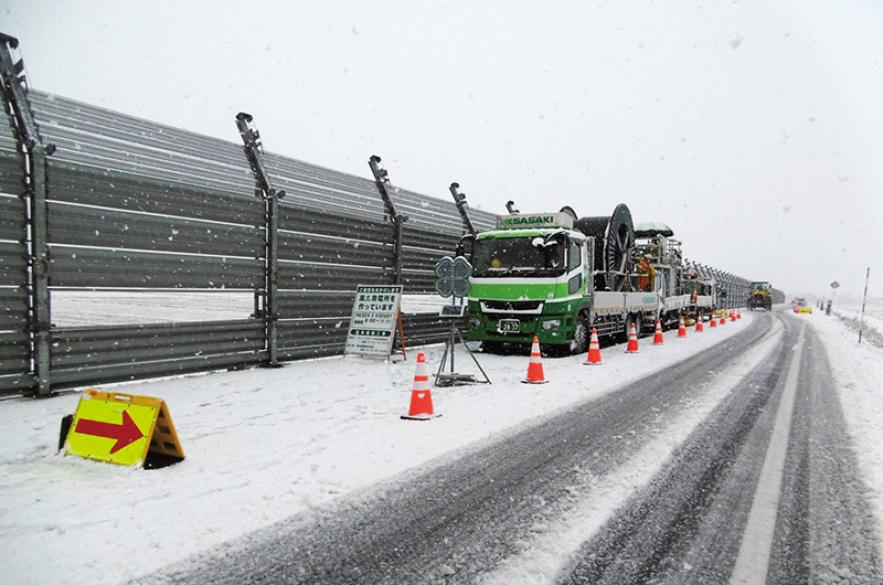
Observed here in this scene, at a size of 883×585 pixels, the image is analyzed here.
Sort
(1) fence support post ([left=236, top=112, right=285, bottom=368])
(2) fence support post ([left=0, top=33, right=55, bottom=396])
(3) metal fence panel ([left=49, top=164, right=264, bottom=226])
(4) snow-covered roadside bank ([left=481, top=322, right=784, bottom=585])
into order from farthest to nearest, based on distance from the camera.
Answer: (1) fence support post ([left=236, top=112, right=285, bottom=368]), (3) metal fence panel ([left=49, top=164, right=264, bottom=226]), (2) fence support post ([left=0, top=33, right=55, bottom=396]), (4) snow-covered roadside bank ([left=481, top=322, right=784, bottom=585])

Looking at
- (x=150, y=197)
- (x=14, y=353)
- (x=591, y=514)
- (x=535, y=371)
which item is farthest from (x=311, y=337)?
(x=591, y=514)

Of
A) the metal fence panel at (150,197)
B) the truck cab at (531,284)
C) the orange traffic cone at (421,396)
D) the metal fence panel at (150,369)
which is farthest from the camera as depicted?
the truck cab at (531,284)

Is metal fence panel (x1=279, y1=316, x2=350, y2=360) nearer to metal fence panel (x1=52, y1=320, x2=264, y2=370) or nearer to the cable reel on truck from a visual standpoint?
metal fence panel (x1=52, y1=320, x2=264, y2=370)

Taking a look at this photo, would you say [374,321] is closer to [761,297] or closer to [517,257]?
[517,257]

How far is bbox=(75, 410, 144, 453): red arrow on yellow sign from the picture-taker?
401cm

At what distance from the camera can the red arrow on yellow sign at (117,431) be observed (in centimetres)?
401

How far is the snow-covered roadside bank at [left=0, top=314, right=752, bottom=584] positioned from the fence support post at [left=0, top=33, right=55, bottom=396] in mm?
560

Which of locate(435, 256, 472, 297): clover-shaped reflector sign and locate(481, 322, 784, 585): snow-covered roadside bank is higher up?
locate(435, 256, 472, 297): clover-shaped reflector sign

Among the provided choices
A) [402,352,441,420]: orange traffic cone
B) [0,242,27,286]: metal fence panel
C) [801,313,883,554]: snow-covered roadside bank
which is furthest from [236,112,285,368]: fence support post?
[801,313,883,554]: snow-covered roadside bank

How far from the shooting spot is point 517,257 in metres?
11.2

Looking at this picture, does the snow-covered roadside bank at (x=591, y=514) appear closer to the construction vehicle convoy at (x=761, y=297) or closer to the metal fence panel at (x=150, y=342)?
the metal fence panel at (x=150, y=342)

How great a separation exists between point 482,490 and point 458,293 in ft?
15.4

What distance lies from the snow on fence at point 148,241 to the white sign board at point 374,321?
0.40 metres

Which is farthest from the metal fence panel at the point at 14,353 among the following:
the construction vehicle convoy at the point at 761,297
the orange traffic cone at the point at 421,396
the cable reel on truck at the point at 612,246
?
the construction vehicle convoy at the point at 761,297
